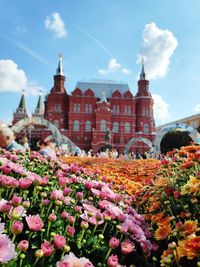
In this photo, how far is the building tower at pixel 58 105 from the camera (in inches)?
2045

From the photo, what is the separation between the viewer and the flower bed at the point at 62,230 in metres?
1.41

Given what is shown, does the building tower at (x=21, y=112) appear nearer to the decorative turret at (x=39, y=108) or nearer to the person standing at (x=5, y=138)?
the decorative turret at (x=39, y=108)

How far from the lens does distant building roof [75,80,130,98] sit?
55562mm

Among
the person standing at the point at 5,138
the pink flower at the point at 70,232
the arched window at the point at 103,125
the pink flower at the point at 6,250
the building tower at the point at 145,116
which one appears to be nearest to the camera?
the pink flower at the point at 6,250

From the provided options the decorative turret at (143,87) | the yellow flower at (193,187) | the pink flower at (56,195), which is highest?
the decorative turret at (143,87)

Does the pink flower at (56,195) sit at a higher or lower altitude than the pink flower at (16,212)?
higher

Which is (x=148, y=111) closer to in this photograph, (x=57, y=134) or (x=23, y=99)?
(x=57, y=134)

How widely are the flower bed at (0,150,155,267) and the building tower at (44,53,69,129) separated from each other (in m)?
50.0

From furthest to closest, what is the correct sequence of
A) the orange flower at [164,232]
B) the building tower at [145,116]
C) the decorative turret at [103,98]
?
the building tower at [145,116]
the decorative turret at [103,98]
the orange flower at [164,232]

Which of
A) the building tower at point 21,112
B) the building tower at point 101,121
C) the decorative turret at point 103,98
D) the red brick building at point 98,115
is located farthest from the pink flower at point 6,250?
the building tower at point 21,112

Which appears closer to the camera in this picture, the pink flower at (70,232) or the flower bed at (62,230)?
the flower bed at (62,230)

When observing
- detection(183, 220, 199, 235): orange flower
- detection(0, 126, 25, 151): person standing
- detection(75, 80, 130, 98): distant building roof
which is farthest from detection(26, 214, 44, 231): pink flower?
detection(75, 80, 130, 98): distant building roof

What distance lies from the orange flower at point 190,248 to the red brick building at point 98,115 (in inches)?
1897

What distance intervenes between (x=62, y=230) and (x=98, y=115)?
4984 centimetres
